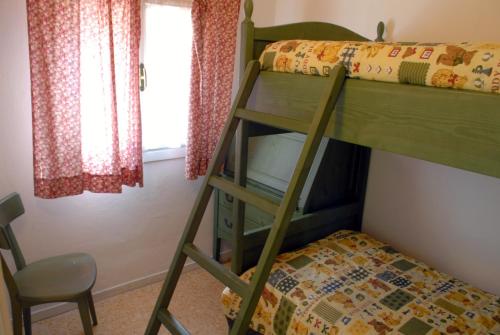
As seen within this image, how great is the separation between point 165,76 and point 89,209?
38.4 inches

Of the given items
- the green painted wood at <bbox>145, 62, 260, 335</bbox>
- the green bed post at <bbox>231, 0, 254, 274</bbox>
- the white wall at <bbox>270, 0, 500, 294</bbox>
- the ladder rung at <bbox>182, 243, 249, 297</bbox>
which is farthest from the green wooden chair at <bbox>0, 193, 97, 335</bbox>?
the white wall at <bbox>270, 0, 500, 294</bbox>

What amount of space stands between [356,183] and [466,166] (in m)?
1.47

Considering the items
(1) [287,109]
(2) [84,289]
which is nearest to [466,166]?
(1) [287,109]

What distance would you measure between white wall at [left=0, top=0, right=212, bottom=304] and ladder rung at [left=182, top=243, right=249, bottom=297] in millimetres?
1004

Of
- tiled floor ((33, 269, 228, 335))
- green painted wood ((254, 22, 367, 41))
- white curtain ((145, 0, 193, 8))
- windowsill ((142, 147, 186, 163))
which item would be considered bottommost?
tiled floor ((33, 269, 228, 335))

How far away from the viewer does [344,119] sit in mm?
1326

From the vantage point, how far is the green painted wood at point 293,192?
130cm

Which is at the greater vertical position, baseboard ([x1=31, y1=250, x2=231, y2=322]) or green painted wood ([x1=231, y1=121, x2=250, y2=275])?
green painted wood ([x1=231, y1=121, x2=250, y2=275])

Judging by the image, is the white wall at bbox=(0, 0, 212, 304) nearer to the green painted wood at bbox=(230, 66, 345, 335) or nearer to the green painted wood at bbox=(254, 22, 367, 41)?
the green painted wood at bbox=(254, 22, 367, 41)

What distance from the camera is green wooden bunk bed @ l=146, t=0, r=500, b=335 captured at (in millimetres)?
1045

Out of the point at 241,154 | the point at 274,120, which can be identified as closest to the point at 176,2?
the point at 241,154

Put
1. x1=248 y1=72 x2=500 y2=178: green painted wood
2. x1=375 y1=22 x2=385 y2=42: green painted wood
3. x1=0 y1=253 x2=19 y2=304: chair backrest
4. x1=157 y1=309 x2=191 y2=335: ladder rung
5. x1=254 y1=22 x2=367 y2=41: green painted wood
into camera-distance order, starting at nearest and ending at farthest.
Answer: x1=248 y1=72 x2=500 y2=178: green painted wood → x1=157 y1=309 x2=191 y2=335: ladder rung → x1=254 y1=22 x2=367 y2=41: green painted wood → x1=0 y1=253 x2=19 y2=304: chair backrest → x1=375 y1=22 x2=385 y2=42: green painted wood

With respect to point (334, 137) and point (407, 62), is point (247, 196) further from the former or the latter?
point (407, 62)

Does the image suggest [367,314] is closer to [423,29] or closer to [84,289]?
[84,289]
